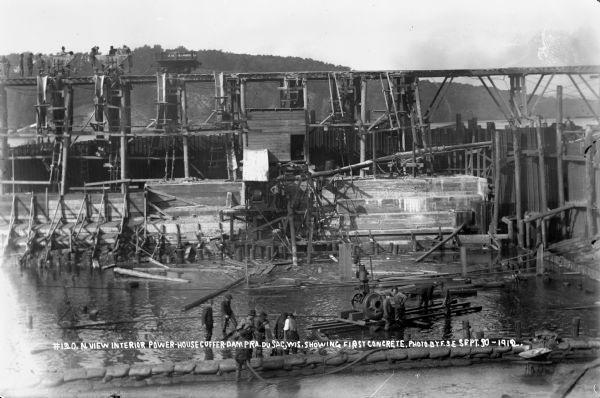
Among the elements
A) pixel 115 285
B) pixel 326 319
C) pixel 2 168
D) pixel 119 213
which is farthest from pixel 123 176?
pixel 326 319

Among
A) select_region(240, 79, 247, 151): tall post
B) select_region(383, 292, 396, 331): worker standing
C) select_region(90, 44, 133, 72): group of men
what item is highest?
select_region(90, 44, 133, 72): group of men

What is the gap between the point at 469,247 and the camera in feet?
147

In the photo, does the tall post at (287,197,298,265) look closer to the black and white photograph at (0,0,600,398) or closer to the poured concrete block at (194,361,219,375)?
the black and white photograph at (0,0,600,398)

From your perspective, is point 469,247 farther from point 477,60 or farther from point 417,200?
point 477,60

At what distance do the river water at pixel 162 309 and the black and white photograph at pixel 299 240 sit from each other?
0.53ft

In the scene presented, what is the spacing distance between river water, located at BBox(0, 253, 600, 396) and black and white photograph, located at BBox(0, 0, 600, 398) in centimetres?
16

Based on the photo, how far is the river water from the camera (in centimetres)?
2506

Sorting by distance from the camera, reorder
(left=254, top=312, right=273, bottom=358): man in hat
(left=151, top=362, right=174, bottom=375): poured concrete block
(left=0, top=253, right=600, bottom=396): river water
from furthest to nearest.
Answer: (left=0, top=253, right=600, bottom=396): river water
(left=254, top=312, right=273, bottom=358): man in hat
(left=151, top=362, right=174, bottom=375): poured concrete block

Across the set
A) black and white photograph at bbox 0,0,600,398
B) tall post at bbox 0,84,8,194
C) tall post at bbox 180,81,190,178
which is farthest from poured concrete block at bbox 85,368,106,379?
tall post at bbox 0,84,8,194

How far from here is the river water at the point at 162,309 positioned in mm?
25062

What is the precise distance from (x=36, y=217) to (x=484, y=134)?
1272 inches

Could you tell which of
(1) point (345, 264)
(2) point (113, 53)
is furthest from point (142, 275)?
(2) point (113, 53)

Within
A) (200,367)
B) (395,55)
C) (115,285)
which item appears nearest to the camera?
(200,367)

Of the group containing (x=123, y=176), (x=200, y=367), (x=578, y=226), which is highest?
(x=123, y=176)
